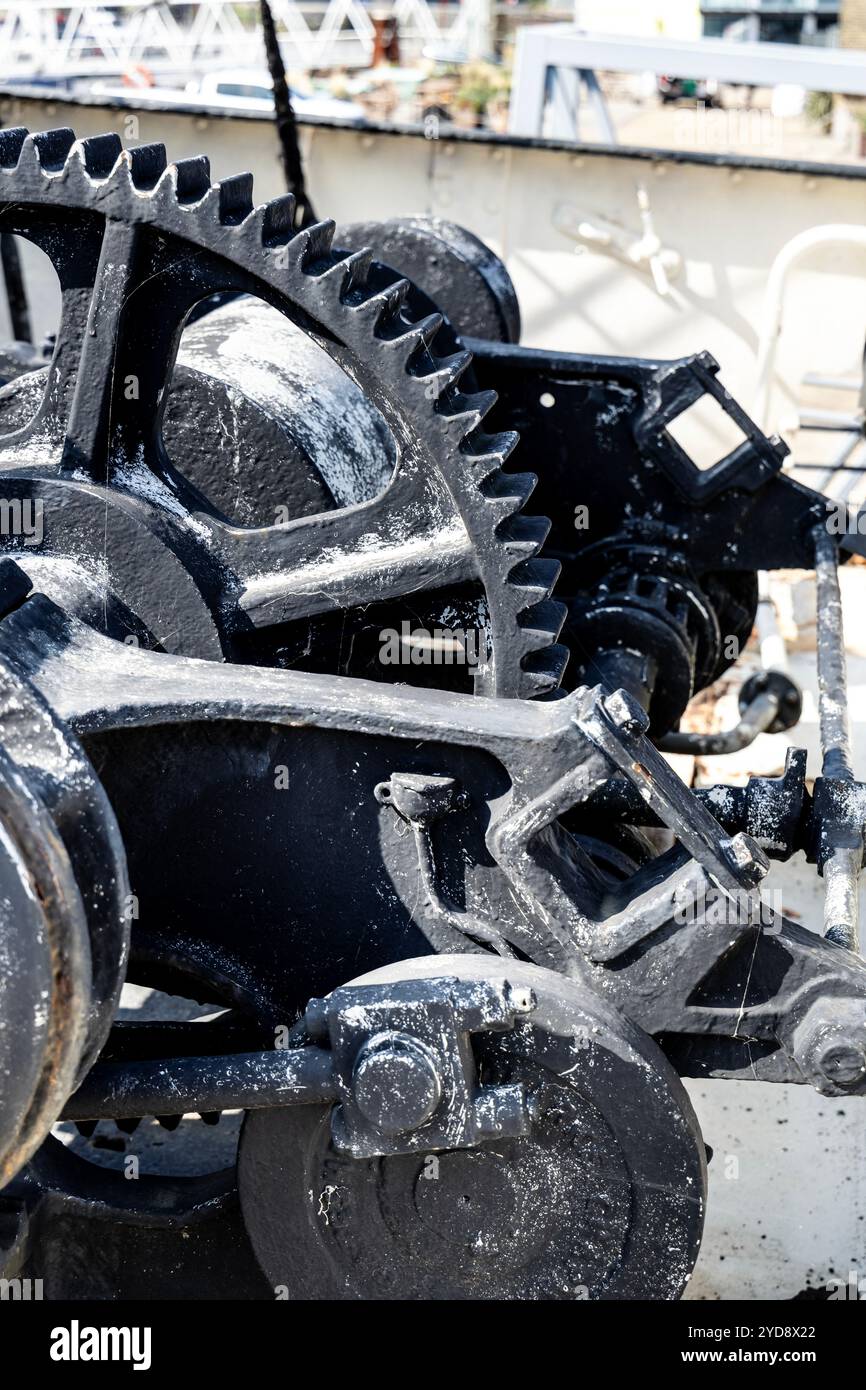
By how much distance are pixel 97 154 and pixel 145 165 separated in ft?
0.28

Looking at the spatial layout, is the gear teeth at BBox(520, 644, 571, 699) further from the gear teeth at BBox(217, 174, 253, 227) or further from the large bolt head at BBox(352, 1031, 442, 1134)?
the gear teeth at BBox(217, 174, 253, 227)

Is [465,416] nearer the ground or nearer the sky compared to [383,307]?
nearer the ground

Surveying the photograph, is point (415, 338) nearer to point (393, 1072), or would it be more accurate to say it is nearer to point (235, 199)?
point (235, 199)

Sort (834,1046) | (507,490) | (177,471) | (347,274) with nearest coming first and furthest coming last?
(834,1046) < (347,274) < (507,490) < (177,471)

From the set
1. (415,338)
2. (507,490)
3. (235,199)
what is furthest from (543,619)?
(235,199)

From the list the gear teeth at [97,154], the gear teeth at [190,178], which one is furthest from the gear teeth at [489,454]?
the gear teeth at [97,154]

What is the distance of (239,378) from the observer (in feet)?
10.4

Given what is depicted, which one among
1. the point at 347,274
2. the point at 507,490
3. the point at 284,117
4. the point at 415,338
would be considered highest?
the point at 284,117

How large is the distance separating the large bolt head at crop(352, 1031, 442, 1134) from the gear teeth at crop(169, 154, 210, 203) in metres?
1.47

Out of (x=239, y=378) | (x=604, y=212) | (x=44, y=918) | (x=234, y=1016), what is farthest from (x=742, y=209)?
(x=44, y=918)

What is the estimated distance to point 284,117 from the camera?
4.58m

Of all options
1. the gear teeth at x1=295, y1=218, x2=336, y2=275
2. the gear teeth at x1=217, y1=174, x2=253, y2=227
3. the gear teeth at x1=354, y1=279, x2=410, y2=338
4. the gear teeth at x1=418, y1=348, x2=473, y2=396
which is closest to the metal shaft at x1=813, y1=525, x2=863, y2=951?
the gear teeth at x1=418, y1=348, x2=473, y2=396

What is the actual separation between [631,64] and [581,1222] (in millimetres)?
6876
